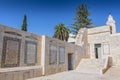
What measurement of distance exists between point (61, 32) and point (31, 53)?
1878cm

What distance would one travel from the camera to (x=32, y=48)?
10.6 metres

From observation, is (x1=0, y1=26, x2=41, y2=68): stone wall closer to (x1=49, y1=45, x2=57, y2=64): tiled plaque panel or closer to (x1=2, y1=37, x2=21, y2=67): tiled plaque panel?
(x1=2, y1=37, x2=21, y2=67): tiled plaque panel

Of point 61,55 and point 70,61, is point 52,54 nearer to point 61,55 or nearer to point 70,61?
point 61,55

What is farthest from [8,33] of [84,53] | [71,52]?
[84,53]

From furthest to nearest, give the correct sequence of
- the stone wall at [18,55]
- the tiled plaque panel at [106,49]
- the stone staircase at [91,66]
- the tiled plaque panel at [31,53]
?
the tiled plaque panel at [106,49]
the stone staircase at [91,66]
the tiled plaque panel at [31,53]
the stone wall at [18,55]

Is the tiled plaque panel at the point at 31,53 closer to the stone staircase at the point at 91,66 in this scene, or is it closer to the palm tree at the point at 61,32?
the stone staircase at the point at 91,66

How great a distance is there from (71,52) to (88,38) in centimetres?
624

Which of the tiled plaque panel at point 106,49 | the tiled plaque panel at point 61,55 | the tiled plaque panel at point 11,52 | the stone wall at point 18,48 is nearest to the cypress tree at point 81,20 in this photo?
the tiled plaque panel at point 106,49

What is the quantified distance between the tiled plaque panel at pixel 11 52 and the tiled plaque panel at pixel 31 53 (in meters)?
0.91

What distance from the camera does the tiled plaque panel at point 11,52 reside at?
8.23 m

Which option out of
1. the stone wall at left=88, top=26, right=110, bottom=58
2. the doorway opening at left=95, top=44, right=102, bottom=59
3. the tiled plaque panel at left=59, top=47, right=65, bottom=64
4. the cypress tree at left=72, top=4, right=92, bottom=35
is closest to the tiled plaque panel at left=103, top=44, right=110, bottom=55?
the stone wall at left=88, top=26, right=110, bottom=58

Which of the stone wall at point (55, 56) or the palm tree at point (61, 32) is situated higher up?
the palm tree at point (61, 32)

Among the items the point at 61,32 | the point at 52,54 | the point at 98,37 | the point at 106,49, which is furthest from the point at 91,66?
the point at 61,32

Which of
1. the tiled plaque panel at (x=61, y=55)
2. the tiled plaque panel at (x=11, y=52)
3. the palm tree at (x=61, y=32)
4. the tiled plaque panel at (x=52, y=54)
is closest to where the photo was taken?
the tiled plaque panel at (x=11, y=52)
